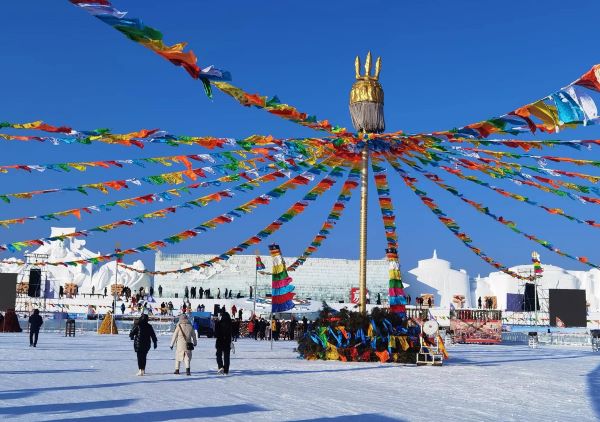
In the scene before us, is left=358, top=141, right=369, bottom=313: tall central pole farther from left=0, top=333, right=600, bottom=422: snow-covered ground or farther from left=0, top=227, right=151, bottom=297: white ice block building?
left=0, top=227, right=151, bottom=297: white ice block building

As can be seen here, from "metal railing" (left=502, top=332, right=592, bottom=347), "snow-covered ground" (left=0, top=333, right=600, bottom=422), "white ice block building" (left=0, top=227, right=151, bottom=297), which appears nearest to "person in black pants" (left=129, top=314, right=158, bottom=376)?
"snow-covered ground" (left=0, top=333, right=600, bottom=422)

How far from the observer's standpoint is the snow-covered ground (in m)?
9.88

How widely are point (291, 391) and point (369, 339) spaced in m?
7.79

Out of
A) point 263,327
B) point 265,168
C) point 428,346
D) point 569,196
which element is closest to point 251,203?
point 265,168

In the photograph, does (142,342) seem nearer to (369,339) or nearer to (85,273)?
(369,339)

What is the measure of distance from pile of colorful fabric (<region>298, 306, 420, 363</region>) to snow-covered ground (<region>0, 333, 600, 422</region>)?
3.33 feet

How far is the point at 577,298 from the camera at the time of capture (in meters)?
47.8

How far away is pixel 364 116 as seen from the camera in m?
19.9

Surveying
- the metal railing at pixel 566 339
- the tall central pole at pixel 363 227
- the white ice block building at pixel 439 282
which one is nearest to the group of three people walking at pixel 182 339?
the tall central pole at pixel 363 227

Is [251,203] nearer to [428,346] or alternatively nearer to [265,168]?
[265,168]

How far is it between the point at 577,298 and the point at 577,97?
40.5 m

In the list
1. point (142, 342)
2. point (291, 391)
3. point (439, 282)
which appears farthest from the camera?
point (439, 282)

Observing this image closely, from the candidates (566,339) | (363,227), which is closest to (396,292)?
(363,227)

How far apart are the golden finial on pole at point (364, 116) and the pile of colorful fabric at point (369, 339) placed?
498 millimetres
